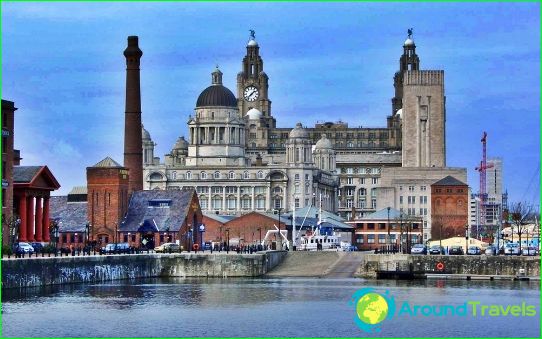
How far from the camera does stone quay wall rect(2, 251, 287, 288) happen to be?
113 m

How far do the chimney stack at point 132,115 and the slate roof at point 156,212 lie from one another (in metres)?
3.09

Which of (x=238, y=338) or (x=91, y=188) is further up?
(x=91, y=188)

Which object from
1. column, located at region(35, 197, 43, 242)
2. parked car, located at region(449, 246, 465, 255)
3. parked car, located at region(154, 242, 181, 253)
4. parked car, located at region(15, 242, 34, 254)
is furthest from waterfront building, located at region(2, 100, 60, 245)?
parked car, located at region(449, 246, 465, 255)

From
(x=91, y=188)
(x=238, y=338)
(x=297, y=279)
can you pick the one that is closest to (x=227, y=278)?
(x=297, y=279)

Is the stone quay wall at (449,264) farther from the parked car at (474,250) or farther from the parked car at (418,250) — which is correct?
the parked car at (474,250)

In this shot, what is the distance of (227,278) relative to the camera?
143625 millimetres

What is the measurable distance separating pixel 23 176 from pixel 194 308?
166 feet

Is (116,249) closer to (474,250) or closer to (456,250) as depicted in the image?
(456,250)

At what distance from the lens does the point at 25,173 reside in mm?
150500

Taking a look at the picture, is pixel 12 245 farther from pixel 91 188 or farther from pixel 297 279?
pixel 91 188

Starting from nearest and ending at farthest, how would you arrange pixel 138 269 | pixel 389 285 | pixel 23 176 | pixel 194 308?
pixel 194 308
pixel 389 285
pixel 138 269
pixel 23 176

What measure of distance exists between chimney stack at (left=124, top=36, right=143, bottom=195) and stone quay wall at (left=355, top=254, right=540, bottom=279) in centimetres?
4723

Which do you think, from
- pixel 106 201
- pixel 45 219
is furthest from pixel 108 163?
pixel 45 219

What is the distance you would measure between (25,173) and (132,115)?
36.0 meters
